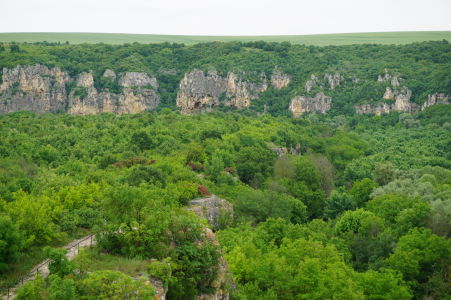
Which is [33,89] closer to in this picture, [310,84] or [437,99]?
[310,84]

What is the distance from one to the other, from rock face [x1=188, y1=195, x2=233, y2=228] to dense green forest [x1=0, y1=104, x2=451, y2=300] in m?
0.89

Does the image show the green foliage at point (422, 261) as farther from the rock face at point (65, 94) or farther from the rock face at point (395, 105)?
the rock face at point (65, 94)

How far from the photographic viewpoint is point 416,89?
13738 centimetres

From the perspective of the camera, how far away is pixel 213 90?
489 ft

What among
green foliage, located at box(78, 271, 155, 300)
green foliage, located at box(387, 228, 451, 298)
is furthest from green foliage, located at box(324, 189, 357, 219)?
green foliage, located at box(78, 271, 155, 300)

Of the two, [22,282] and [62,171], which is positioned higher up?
[22,282]

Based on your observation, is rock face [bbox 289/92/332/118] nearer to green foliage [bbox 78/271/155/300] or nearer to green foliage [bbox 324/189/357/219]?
green foliage [bbox 324/189/357/219]

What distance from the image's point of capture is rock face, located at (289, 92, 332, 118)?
141875 mm

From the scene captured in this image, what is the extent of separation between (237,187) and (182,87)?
89.7m

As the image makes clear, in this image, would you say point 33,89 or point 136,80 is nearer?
point 33,89

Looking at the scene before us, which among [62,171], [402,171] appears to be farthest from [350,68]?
[62,171]

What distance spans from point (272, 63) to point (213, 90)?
70.0 feet

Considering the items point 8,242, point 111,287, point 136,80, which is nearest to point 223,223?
point 8,242

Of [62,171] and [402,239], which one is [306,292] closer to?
[402,239]
